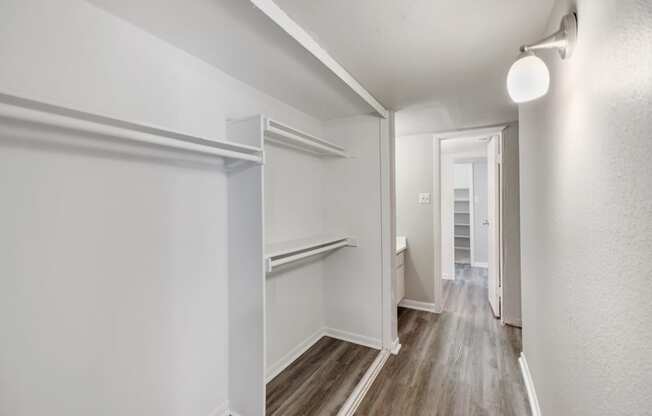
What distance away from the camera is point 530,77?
1.04 meters

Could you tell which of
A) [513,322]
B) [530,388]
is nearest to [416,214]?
[513,322]

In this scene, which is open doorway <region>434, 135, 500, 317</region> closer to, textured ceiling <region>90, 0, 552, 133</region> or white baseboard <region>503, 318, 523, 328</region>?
white baseboard <region>503, 318, 523, 328</region>

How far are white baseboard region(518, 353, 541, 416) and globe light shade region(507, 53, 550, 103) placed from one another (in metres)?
1.79

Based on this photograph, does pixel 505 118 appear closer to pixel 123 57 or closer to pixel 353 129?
pixel 353 129

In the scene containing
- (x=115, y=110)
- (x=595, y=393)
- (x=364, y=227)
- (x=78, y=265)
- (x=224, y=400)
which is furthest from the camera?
(x=364, y=227)

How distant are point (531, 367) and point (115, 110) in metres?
2.85

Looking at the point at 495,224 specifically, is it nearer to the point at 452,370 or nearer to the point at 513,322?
the point at 513,322

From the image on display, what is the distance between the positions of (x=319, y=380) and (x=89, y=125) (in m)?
2.10

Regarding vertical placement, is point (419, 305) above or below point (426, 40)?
below

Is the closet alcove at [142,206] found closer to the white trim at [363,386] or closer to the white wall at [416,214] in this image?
the white trim at [363,386]

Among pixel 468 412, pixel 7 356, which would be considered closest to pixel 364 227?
pixel 468 412

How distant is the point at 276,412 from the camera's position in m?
1.82

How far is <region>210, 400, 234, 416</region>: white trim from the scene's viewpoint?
1683mm

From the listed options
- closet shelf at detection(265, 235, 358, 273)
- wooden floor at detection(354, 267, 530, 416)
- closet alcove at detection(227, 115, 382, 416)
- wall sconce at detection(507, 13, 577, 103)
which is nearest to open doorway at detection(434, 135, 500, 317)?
wooden floor at detection(354, 267, 530, 416)
